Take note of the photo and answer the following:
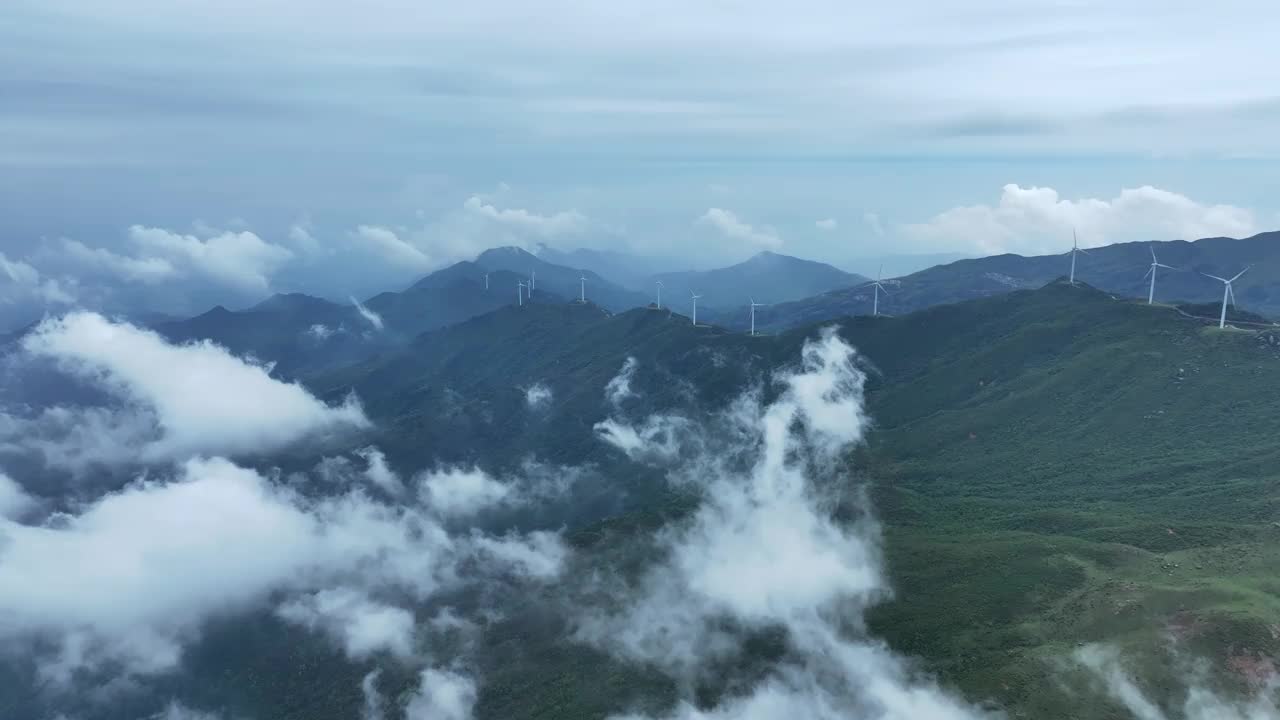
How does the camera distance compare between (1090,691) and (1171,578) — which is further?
(1171,578)

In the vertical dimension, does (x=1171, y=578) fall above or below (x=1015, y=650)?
above

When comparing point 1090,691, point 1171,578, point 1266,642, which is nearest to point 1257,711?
point 1266,642

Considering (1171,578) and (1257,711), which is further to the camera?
(1171,578)

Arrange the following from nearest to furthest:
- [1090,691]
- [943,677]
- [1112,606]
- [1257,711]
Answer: [1257,711]
[1090,691]
[1112,606]
[943,677]

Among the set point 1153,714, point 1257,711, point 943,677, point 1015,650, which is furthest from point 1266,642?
point 943,677

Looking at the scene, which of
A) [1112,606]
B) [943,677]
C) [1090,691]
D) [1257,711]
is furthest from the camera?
[943,677]

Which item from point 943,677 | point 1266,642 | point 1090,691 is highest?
point 1266,642

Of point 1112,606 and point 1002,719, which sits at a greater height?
point 1112,606

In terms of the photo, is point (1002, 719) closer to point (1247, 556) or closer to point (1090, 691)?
point (1090, 691)

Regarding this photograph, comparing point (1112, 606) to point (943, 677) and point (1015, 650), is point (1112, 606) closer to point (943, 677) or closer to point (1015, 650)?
point (1015, 650)
